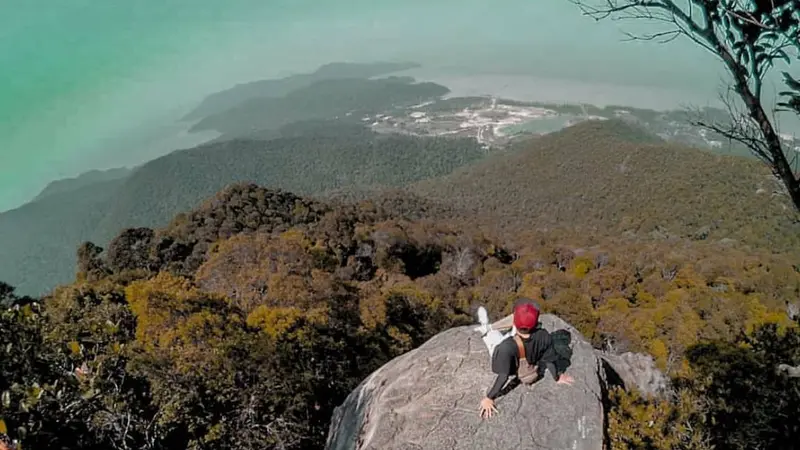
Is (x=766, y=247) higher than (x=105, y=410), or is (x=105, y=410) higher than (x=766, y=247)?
(x=105, y=410)

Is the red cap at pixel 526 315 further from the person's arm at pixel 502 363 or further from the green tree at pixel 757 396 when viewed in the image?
the green tree at pixel 757 396

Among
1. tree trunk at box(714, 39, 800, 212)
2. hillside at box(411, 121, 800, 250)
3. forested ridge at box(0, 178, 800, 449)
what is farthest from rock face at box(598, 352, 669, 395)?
hillside at box(411, 121, 800, 250)

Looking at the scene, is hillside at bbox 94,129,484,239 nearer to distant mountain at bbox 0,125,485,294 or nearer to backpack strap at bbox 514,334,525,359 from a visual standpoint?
distant mountain at bbox 0,125,485,294

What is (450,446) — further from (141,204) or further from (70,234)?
(70,234)

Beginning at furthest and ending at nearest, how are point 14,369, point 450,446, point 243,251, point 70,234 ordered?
point 70,234 < point 243,251 < point 450,446 < point 14,369

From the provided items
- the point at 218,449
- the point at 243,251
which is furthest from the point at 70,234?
the point at 218,449

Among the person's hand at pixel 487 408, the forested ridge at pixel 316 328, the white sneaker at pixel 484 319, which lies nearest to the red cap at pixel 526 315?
the white sneaker at pixel 484 319

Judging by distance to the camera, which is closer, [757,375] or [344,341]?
[757,375]
